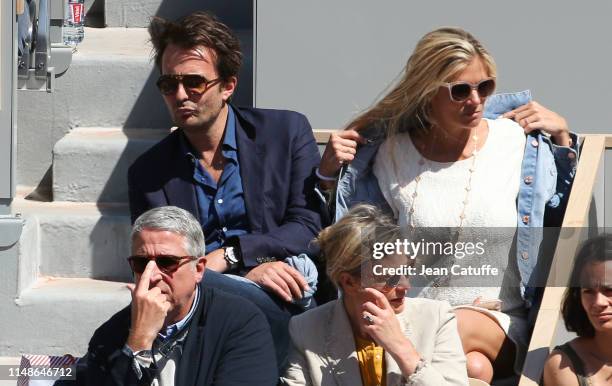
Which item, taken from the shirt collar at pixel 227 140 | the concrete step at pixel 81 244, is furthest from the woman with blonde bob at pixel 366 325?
the concrete step at pixel 81 244

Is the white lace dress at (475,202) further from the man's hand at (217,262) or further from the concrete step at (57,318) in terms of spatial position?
the concrete step at (57,318)

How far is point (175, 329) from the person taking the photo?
3.63 meters

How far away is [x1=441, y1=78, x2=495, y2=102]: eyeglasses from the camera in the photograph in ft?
13.3

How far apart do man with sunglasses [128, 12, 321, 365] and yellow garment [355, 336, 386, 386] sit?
2.16 ft

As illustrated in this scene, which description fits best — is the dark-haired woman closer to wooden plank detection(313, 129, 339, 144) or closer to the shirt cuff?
the shirt cuff

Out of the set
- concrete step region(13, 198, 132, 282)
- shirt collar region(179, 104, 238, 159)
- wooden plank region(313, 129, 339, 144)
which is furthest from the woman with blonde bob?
concrete step region(13, 198, 132, 282)

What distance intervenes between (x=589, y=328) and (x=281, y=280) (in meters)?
1.00

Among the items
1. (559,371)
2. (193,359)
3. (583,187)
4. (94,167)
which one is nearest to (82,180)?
(94,167)

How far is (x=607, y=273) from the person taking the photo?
12.0ft

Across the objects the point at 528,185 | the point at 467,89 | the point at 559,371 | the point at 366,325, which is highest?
the point at 467,89

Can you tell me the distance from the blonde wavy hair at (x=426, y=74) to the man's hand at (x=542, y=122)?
0.86 feet

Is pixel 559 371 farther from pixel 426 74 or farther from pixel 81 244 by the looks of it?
pixel 81 244

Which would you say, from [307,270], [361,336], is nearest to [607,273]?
[361,336]

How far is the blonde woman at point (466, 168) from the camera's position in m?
4.05
